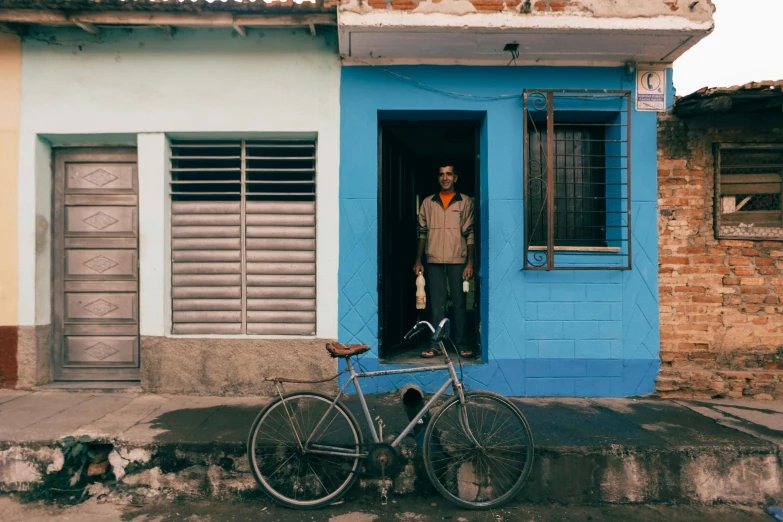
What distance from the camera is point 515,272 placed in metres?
5.80

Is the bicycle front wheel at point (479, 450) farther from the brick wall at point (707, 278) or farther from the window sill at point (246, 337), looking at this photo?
the brick wall at point (707, 278)

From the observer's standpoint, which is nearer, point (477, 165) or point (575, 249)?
point (575, 249)

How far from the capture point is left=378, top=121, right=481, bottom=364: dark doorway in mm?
6250

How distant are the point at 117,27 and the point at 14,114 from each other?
1520 millimetres

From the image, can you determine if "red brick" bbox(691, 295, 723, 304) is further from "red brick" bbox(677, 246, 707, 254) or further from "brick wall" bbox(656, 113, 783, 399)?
"red brick" bbox(677, 246, 707, 254)

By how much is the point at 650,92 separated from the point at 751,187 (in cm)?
161

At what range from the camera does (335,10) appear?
5.36m

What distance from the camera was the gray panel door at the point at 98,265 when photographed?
6152 millimetres

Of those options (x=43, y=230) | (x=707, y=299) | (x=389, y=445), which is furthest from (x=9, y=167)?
(x=707, y=299)

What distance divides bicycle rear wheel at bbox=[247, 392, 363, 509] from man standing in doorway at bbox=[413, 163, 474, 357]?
2.46 meters

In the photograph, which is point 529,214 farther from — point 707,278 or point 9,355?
point 9,355

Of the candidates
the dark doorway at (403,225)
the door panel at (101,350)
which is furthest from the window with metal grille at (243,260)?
the dark doorway at (403,225)

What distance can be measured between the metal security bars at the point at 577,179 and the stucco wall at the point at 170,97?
2.24 metres

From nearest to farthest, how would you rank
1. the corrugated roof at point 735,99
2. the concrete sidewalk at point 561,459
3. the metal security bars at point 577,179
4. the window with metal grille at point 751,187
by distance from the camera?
the concrete sidewalk at point 561,459 → the corrugated roof at point 735,99 → the metal security bars at point 577,179 → the window with metal grille at point 751,187
